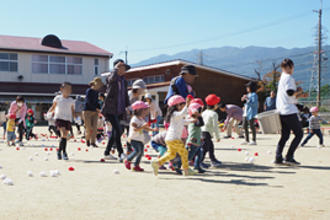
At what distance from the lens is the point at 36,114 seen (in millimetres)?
43031

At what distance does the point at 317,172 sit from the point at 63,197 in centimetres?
463

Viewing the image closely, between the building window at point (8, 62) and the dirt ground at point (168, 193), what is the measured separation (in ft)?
118

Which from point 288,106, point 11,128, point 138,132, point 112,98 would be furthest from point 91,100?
point 288,106

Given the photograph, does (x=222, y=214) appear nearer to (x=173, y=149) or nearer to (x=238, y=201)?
(x=238, y=201)

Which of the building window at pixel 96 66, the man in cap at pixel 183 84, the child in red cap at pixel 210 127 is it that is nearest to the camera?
the child in red cap at pixel 210 127

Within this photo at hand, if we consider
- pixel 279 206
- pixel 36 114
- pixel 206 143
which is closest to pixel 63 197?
pixel 279 206

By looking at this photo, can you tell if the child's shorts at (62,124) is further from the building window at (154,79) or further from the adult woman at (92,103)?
the building window at (154,79)

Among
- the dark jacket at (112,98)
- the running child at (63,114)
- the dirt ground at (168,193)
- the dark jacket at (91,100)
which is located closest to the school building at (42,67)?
the dark jacket at (91,100)

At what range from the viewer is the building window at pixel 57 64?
143 feet

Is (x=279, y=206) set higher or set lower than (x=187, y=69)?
lower

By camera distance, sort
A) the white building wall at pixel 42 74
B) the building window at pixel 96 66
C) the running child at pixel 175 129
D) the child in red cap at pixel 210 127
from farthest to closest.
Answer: the building window at pixel 96 66
the white building wall at pixel 42 74
the child in red cap at pixel 210 127
the running child at pixel 175 129

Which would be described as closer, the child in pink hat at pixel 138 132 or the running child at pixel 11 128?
the child in pink hat at pixel 138 132

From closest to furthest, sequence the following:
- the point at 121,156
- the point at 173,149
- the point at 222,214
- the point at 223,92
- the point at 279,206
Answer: the point at 222,214, the point at 279,206, the point at 173,149, the point at 121,156, the point at 223,92

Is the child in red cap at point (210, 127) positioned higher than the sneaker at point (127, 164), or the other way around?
the child in red cap at point (210, 127)
